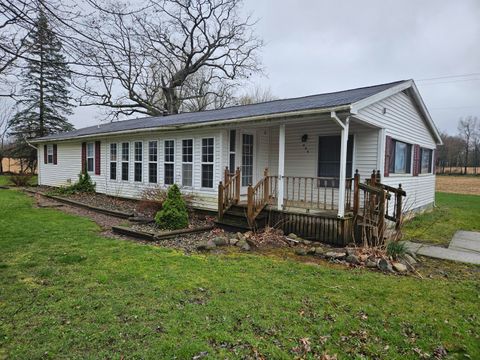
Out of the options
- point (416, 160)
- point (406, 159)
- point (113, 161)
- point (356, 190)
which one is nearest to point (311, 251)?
point (356, 190)

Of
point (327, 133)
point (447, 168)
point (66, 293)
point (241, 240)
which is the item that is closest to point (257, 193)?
point (241, 240)

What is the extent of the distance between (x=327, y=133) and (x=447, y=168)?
6128cm

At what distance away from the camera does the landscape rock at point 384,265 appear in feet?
17.2

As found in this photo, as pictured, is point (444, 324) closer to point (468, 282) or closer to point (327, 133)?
point (468, 282)

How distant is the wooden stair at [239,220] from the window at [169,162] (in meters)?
3.23

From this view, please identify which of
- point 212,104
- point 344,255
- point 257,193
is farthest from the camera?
point 212,104

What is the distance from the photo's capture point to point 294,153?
9.60 meters

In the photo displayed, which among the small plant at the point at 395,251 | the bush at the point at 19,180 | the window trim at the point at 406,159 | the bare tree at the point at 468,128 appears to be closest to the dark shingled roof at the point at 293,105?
the window trim at the point at 406,159

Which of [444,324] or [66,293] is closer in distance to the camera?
[444,324]

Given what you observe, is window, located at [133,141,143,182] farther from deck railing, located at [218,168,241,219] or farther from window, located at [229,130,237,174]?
deck railing, located at [218,168,241,219]

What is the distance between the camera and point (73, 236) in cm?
710

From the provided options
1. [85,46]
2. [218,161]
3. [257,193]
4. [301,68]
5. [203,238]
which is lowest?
[203,238]

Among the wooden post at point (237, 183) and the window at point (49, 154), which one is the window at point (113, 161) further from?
the window at point (49, 154)

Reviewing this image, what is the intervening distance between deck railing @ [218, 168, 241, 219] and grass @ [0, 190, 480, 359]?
106 inches
